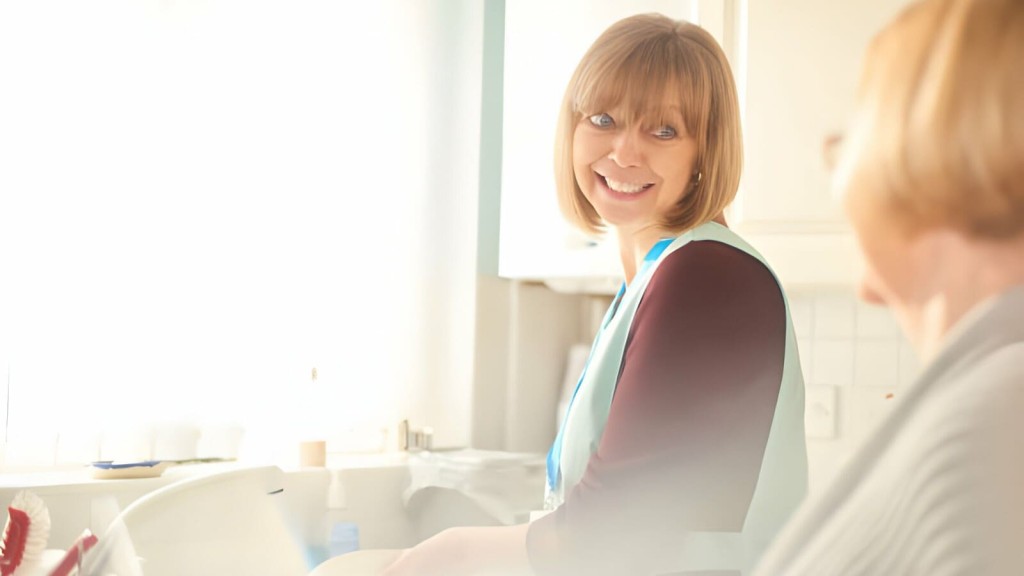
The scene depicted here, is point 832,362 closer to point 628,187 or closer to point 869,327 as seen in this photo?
point 869,327

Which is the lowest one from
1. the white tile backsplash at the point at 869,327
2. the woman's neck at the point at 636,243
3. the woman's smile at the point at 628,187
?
the white tile backsplash at the point at 869,327

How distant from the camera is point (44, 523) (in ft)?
1.81

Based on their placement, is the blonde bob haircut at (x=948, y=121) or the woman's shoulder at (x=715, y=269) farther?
the woman's shoulder at (x=715, y=269)

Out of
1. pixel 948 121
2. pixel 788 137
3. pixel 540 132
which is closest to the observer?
pixel 948 121

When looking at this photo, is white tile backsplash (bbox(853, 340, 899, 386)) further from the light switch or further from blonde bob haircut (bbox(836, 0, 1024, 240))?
blonde bob haircut (bbox(836, 0, 1024, 240))

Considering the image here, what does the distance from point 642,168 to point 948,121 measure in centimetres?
28

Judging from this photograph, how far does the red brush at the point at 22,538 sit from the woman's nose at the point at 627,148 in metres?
0.39

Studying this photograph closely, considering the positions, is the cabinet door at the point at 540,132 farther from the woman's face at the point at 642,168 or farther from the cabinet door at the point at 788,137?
the woman's face at the point at 642,168

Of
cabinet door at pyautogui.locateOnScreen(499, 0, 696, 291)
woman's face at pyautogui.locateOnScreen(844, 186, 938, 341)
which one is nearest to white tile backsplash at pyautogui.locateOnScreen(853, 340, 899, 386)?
cabinet door at pyautogui.locateOnScreen(499, 0, 696, 291)

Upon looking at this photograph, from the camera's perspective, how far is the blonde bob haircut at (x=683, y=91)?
1.32 feet

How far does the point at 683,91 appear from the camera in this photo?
40 centimetres

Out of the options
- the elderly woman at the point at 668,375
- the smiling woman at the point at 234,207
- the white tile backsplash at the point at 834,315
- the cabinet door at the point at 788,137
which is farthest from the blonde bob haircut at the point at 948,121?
the white tile backsplash at the point at 834,315

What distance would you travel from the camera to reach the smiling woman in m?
0.89

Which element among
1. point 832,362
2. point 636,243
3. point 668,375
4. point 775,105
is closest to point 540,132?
point 775,105
